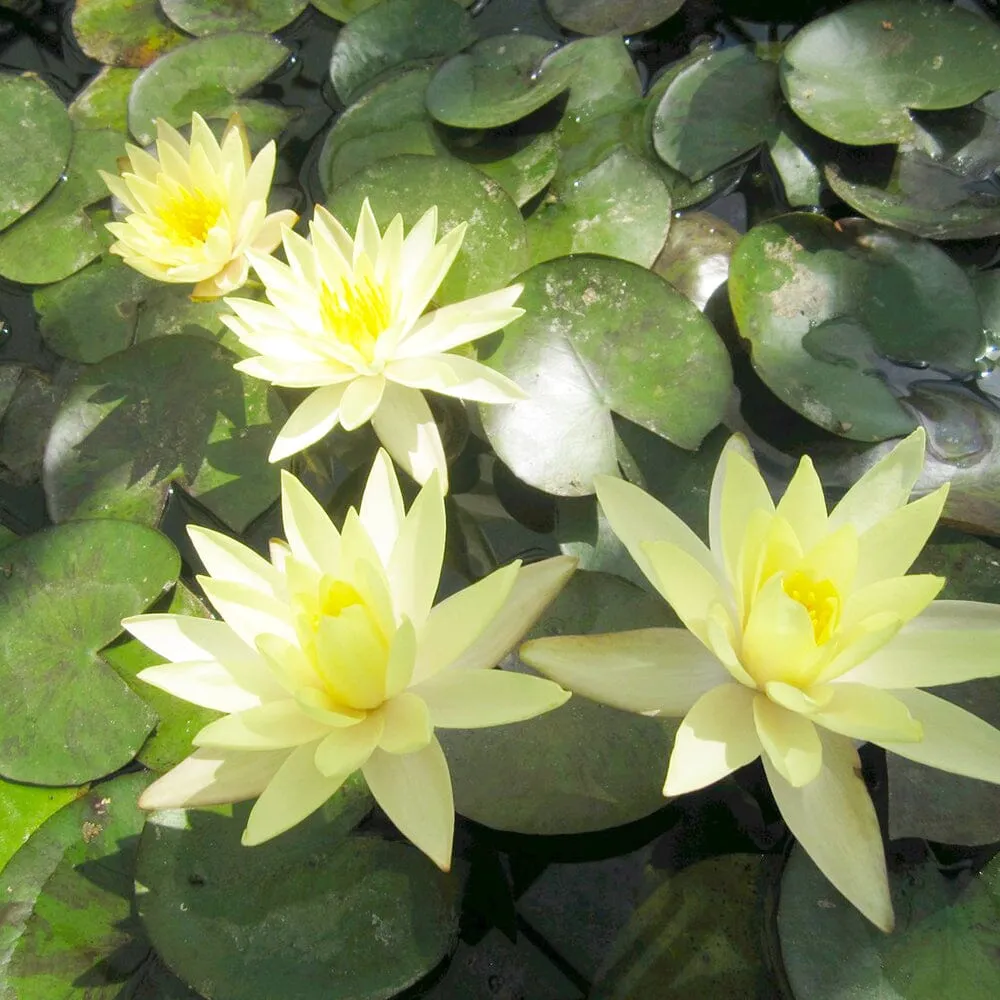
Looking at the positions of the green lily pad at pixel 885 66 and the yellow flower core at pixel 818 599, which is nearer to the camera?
the yellow flower core at pixel 818 599

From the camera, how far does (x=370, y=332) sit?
170cm

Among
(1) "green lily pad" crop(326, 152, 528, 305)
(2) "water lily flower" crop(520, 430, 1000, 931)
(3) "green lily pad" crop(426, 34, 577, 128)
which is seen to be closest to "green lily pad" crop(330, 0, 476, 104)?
(3) "green lily pad" crop(426, 34, 577, 128)

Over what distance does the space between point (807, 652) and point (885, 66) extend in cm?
191

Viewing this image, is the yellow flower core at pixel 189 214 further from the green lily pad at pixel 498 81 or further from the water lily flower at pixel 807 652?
the water lily flower at pixel 807 652

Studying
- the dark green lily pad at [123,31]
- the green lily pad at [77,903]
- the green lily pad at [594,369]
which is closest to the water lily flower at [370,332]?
the green lily pad at [594,369]

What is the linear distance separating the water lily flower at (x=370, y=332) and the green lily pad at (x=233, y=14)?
4.65 feet

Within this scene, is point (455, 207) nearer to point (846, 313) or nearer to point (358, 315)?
point (358, 315)

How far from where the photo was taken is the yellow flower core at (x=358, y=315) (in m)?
1.68

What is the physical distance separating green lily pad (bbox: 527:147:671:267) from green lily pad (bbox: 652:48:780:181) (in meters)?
0.18

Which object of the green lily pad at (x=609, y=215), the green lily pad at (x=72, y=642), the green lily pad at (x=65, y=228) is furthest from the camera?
the green lily pad at (x=65, y=228)

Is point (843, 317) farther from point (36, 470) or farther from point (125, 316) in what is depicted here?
point (36, 470)

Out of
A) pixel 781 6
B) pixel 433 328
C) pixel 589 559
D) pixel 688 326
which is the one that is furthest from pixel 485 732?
pixel 781 6

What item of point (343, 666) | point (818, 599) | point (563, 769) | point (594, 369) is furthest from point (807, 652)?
point (594, 369)

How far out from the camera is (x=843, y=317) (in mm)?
1913
